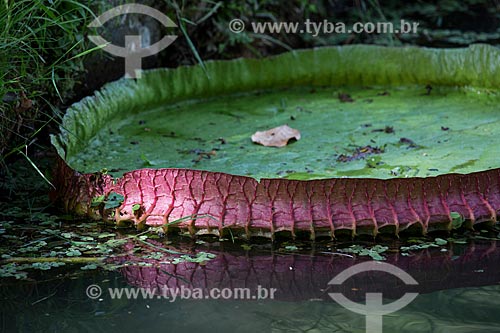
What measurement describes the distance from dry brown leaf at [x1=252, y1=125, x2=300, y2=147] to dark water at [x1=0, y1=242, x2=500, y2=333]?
65 centimetres

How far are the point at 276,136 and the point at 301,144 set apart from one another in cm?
10

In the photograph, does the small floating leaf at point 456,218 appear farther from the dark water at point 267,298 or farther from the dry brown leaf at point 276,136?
the dry brown leaf at point 276,136

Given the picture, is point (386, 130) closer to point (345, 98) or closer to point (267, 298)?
point (345, 98)

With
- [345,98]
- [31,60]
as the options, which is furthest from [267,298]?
[345,98]

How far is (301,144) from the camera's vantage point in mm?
2570

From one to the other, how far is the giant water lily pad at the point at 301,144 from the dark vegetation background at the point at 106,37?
16cm

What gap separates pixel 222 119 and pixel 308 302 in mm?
1294

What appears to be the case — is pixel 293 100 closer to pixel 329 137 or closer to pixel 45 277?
pixel 329 137

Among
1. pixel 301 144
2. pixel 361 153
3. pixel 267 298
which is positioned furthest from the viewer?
pixel 301 144

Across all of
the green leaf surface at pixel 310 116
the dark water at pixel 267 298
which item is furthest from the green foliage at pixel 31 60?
the dark water at pixel 267 298

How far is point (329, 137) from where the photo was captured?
263 cm

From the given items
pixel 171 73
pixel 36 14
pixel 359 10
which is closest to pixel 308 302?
pixel 36 14

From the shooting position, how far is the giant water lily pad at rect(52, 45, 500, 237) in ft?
6.74

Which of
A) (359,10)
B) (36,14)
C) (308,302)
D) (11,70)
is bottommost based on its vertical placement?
(308,302)
